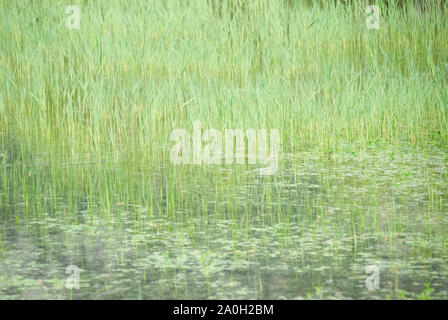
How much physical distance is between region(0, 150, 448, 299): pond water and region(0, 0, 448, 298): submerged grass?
0.04ft

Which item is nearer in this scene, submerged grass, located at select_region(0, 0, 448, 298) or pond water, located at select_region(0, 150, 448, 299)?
pond water, located at select_region(0, 150, 448, 299)

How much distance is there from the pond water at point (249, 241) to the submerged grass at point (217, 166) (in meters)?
0.01

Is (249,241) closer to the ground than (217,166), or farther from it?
closer to the ground

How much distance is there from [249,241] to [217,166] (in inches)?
60.5

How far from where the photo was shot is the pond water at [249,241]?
316cm

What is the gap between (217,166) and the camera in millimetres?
5172

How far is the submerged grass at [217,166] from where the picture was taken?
11.1ft

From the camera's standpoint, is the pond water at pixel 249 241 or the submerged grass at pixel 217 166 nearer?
the pond water at pixel 249 241

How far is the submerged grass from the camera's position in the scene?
339 centimetres

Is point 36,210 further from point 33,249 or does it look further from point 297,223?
point 297,223

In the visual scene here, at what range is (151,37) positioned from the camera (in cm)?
789

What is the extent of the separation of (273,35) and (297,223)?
14.7ft

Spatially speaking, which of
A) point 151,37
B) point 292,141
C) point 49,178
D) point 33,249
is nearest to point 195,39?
point 151,37
